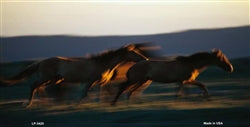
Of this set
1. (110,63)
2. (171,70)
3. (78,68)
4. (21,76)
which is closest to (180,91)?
(171,70)

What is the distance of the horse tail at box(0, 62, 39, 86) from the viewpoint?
499 centimetres

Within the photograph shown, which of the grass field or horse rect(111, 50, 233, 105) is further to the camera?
horse rect(111, 50, 233, 105)

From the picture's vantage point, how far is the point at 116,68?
5.08m

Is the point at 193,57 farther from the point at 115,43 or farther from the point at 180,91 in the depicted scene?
the point at 115,43

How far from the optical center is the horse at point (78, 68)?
499 cm

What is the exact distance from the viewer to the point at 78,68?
5.06 meters

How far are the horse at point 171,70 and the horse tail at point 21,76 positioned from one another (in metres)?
1.09

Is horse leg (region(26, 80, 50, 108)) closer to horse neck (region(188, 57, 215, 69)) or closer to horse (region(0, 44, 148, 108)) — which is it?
horse (region(0, 44, 148, 108))

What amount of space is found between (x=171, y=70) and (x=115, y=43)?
787mm

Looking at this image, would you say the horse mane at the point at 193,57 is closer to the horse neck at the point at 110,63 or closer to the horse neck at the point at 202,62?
the horse neck at the point at 202,62

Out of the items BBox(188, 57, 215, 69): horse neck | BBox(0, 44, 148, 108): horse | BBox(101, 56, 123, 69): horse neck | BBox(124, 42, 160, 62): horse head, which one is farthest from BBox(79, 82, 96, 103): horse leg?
BBox(188, 57, 215, 69): horse neck

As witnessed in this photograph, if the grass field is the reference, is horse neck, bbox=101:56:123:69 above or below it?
above

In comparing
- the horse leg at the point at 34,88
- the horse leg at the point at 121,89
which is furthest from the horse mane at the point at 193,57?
the horse leg at the point at 34,88

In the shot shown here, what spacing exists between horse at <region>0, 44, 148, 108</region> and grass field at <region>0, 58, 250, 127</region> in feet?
0.47
